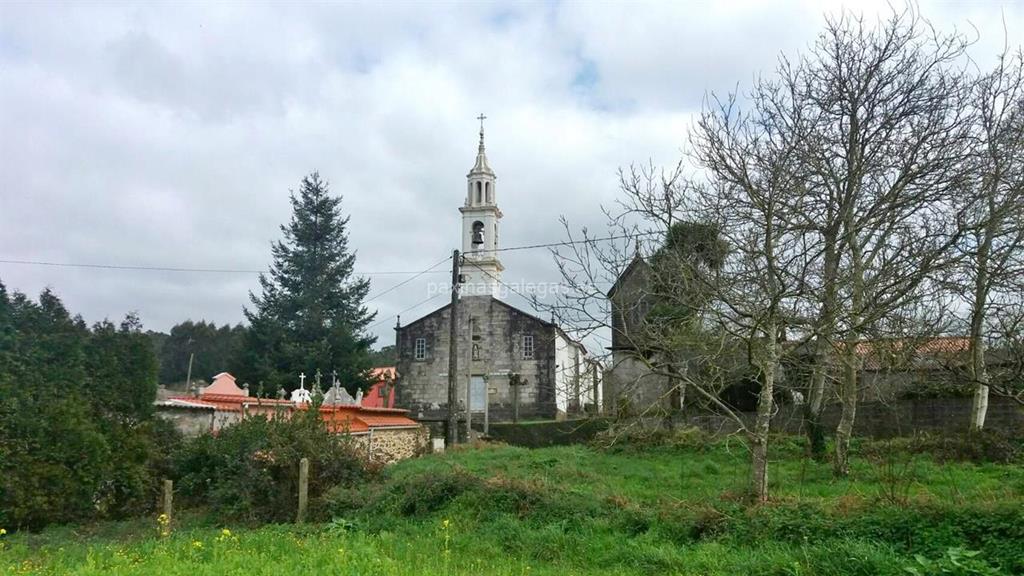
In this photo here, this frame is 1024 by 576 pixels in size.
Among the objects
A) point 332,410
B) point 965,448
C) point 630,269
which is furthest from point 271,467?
point 965,448

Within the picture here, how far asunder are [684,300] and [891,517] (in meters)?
3.73

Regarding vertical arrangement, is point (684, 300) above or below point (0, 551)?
above

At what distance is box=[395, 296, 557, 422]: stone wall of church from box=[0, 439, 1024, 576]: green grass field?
2247 cm

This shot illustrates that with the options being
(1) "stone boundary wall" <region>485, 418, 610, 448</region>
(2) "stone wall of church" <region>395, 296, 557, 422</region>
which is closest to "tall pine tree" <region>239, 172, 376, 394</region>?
(2) "stone wall of church" <region>395, 296, 557, 422</region>

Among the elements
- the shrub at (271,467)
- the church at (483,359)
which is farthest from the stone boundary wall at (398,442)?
the church at (483,359)

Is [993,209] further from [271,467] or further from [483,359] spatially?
[483,359]

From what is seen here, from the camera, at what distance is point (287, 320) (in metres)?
38.6

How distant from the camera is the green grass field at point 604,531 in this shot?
24.6ft

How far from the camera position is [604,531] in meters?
9.86

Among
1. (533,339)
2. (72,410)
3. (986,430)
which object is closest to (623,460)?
(986,430)

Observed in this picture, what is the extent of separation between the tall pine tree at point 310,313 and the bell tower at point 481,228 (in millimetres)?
6362

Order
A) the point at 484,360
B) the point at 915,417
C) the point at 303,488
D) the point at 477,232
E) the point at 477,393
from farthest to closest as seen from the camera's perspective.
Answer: the point at 477,232 < the point at 484,360 < the point at 477,393 < the point at 915,417 < the point at 303,488

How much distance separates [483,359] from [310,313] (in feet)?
32.0

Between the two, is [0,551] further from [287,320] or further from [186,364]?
[186,364]
